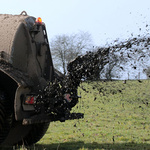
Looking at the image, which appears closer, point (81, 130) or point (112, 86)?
point (112, 86)

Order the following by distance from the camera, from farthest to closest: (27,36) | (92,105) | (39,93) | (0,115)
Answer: (92,105) → (27,36) → (39,93) → (0,115)

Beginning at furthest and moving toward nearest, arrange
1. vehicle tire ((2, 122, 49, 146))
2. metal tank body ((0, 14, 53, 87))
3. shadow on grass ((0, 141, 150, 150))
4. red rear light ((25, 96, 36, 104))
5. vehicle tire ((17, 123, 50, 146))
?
vehicle tire ((17, 123, 50, 146))
shadow on grass ((0, 141, 150, 150))
vehicle tire ((2, 122, 49, 146))
metal tank body ((0, 14, 53, 87))
red rear light ((25, 96, 36, 104))

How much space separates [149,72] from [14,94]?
103 inches

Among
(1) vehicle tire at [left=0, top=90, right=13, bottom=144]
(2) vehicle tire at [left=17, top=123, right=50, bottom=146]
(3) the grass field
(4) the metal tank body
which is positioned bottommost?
(3) the grass field

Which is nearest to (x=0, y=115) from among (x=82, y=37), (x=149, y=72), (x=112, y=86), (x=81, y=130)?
(x=112, y=86)

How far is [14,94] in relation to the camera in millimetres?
5168

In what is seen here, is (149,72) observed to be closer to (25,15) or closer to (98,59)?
(98,59)

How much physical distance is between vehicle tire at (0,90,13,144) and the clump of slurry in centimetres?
59

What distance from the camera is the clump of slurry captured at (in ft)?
17.0

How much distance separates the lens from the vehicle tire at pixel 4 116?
4.92 m

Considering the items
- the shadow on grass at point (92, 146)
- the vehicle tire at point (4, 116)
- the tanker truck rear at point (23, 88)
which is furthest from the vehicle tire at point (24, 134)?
the vehicle tire at point (4, 116)

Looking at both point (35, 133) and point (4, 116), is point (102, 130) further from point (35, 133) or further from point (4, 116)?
point (4, 116)

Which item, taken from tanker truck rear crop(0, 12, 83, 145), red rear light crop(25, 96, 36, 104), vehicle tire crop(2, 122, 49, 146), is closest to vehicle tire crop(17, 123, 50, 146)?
vehicle tire crop(2, 122, 49, 146)

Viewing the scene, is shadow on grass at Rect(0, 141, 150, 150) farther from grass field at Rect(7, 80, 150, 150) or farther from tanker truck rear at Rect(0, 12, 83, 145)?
tanker truck rear at Rect(0, 12, 83, 145)
